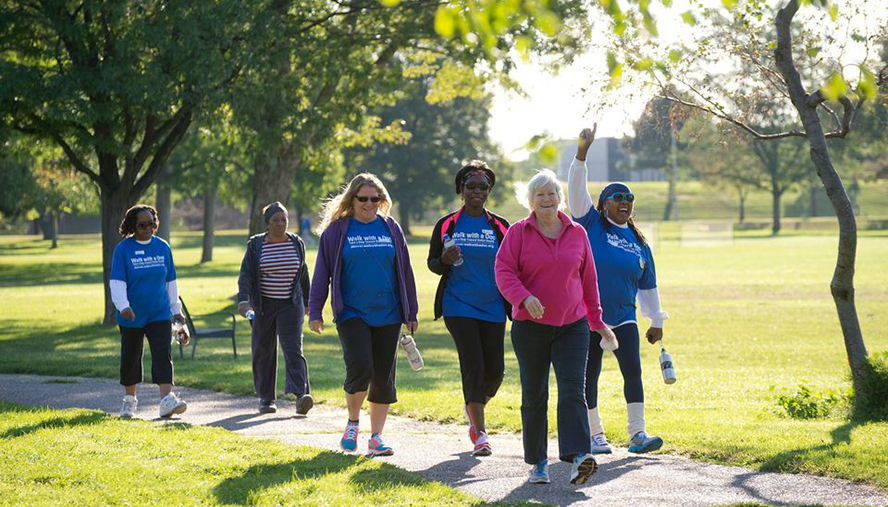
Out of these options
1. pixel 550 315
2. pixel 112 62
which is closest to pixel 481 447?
pixel 550 315

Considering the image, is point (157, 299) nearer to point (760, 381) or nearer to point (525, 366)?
point (525, 366)

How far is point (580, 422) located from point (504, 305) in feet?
4.76

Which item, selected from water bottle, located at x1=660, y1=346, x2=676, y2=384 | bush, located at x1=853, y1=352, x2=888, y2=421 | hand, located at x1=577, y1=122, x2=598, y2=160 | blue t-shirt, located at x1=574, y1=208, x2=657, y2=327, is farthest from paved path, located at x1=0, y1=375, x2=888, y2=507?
bush, located at x1=853, y1=352, x2=888, y2=421

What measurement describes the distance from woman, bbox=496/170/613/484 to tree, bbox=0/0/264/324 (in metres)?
13.0

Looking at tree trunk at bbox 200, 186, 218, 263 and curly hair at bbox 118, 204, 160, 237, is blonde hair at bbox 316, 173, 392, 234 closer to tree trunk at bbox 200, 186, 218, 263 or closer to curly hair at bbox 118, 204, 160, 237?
curly hair at bbox 118, 204, 160, 237

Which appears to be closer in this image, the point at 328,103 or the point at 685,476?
the point at 685,476

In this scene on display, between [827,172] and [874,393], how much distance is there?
186 cm

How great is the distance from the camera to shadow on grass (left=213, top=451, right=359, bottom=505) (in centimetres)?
646

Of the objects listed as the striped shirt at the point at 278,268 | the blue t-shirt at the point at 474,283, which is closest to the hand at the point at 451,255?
the blue t-shirt at the point at 474,283

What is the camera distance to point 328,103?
75.6 feet

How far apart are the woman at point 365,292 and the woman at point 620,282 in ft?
4.22

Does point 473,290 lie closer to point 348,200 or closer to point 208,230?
point 348,200

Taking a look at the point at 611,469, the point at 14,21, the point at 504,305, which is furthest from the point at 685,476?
the point at 14,21

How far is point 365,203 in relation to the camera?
7.98 m
